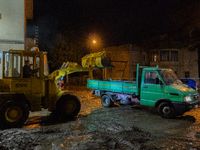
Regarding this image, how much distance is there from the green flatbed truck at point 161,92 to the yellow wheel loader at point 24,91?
3.30m

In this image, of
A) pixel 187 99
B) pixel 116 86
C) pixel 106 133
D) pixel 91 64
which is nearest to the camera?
pixel 106 133

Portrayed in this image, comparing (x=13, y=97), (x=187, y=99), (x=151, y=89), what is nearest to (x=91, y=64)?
(x=151, y=89)

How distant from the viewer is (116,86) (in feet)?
32.3

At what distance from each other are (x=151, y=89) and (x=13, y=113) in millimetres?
5896

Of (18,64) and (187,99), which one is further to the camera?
(187,99)

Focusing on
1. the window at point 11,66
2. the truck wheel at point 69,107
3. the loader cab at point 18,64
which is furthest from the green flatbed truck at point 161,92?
the window at point 11,66

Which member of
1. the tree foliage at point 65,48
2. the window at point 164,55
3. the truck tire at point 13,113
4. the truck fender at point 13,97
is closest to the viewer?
the truck tire at point 13,113

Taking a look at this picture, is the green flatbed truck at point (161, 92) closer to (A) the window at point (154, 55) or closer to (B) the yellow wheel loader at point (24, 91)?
(B) the yellow wheel loader at point (24, 91)

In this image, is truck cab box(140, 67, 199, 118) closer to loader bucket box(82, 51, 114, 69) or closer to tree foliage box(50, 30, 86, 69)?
loader bucket box(82, 51, 114, 69)

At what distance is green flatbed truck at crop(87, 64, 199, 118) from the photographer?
7.50 m

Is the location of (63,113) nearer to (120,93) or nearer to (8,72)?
(8,72)

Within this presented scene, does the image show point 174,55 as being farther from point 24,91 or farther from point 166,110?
point 24,91

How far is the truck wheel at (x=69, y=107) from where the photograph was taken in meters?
7.66

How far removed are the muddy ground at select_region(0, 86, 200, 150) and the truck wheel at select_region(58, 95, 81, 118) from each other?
329 mm
